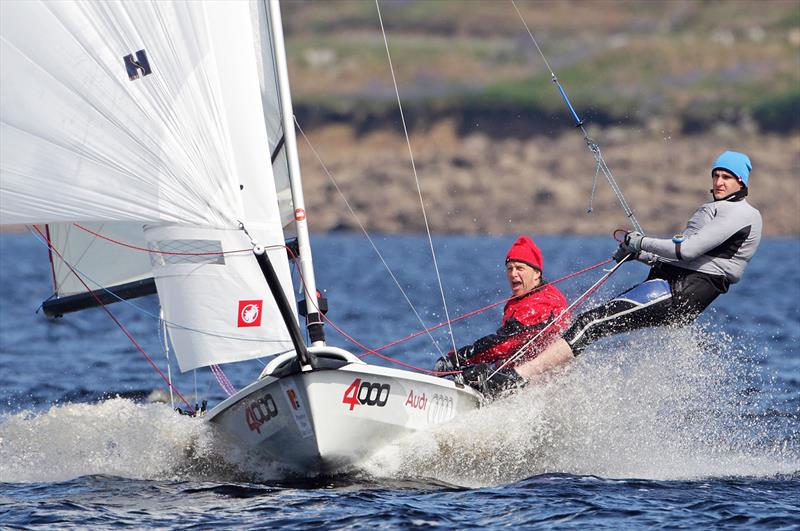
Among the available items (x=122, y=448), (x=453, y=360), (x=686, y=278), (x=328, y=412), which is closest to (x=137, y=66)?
(x=328, y=412)

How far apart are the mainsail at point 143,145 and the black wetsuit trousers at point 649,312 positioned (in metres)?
2.26

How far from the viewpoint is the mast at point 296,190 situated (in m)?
9.04

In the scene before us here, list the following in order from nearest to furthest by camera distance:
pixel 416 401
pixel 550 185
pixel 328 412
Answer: pixel 328 412 → pixel 416 401 → pixel 550 185

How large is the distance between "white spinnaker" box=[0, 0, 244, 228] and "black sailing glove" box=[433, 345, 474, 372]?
226 centimetres

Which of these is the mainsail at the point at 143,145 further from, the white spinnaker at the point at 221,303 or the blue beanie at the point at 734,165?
the blue beanie at the point at 734,165

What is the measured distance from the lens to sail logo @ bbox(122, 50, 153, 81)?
8586 mm

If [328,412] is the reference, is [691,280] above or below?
above

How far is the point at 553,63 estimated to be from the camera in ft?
262

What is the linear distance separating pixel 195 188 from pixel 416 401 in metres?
2.14

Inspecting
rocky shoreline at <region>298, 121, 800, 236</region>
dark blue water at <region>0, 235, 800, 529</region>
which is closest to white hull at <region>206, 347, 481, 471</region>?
dark blue water at <region>0, 235, 800, 529</region>

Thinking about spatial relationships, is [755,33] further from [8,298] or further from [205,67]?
[205,67]

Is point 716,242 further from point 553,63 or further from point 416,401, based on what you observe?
point 553,63

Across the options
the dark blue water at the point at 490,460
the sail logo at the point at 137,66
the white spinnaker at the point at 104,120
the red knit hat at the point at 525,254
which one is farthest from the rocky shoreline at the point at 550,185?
the sail logo at the point at 137,66

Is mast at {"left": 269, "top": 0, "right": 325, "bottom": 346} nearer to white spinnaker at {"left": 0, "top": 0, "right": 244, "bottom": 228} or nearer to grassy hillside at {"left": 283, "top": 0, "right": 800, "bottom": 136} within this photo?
white spinnaker at {"left": 0, "top": 0, "right": 244, "bottom": 228}
